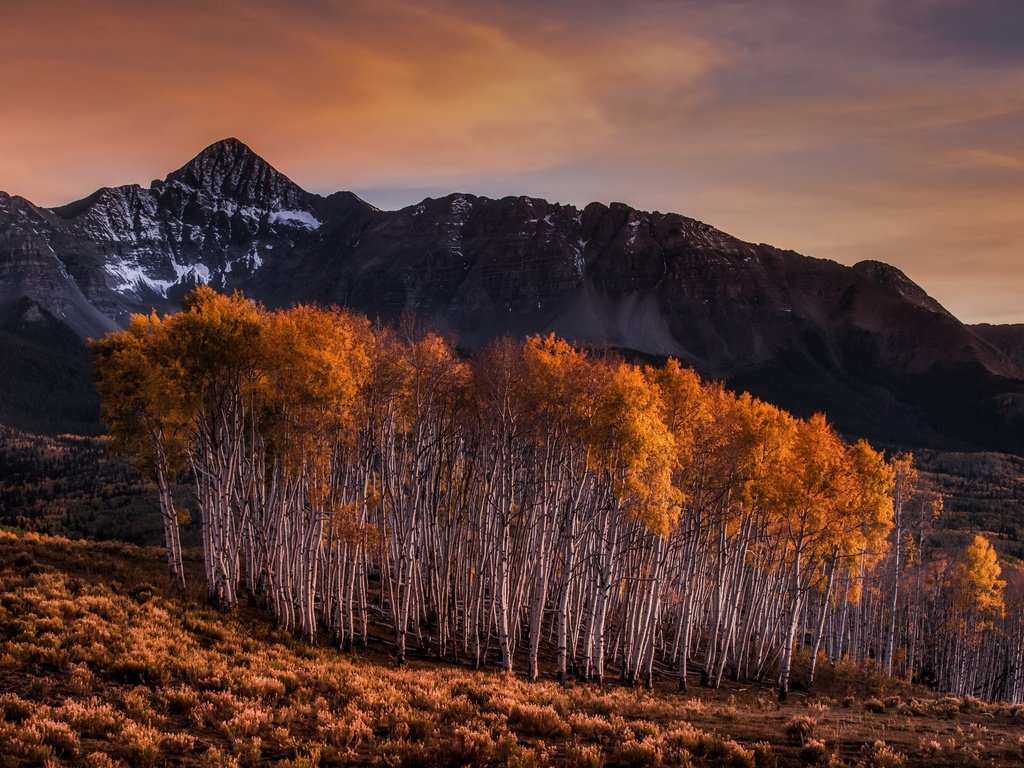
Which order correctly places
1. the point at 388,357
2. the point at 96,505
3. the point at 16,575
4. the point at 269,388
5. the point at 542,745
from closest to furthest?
the point at 542,745 < the point at 16,575 < the point at 269,388 < the point at 388,357 < the point at 96,505

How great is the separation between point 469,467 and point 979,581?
1811 inches

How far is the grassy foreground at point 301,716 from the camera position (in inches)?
485

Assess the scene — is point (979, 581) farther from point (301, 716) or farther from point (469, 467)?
point (301, 716)

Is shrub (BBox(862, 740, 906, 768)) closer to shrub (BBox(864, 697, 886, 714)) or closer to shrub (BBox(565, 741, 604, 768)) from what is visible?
shrub (BBox(565, 741, 604, 768))

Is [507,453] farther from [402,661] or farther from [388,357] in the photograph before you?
[402,661]

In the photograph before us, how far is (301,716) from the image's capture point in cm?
1502

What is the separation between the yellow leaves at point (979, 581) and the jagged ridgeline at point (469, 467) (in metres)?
26.2

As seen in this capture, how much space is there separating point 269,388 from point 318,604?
608 inches

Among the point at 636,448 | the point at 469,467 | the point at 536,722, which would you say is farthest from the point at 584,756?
the point at 469,467

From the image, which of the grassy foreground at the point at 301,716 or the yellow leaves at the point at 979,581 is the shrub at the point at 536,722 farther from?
the yellow leaves at the point at 979,581

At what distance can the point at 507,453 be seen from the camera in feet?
98.5

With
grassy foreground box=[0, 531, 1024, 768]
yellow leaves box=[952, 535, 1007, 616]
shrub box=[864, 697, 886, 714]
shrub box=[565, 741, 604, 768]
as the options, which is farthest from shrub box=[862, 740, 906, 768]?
yellow leaves box=[952, 535, 1007, 616]

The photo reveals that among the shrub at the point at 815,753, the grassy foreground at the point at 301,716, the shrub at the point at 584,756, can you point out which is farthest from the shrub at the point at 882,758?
the shrub at the point at 584,756

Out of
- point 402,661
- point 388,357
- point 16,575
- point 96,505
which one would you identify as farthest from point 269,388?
point 96,505
